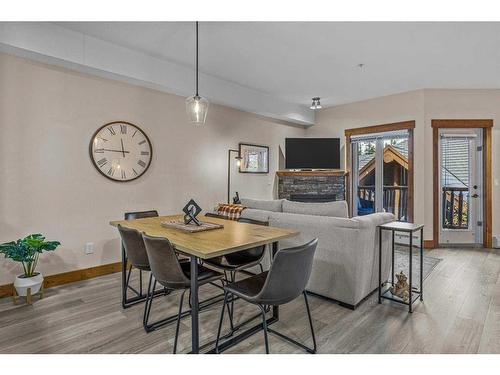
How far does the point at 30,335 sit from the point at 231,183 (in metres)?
3.33

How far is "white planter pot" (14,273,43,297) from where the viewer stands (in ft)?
8.82

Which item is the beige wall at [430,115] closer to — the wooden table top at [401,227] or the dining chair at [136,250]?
the wooden table top at [401,227]

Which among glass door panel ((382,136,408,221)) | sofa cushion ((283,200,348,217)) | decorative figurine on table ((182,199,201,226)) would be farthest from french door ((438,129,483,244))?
decorative figurine on table ((182,199,201,226))

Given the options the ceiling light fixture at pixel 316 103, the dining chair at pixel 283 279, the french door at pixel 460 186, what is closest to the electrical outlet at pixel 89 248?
the dining chair at pixel 283 279

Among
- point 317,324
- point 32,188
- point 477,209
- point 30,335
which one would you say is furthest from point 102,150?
point 477,209

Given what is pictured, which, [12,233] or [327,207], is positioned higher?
[327,207]

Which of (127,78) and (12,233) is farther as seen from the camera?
(127,78)

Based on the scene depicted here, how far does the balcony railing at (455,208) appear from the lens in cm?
503

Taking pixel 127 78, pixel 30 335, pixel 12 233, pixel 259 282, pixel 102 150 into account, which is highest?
pixel 127 78

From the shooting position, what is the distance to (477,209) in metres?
4.97

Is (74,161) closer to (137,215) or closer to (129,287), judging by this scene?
(137,215)

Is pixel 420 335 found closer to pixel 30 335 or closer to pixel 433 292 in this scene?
pixel 433 292

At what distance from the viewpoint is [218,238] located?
1.93 metres
